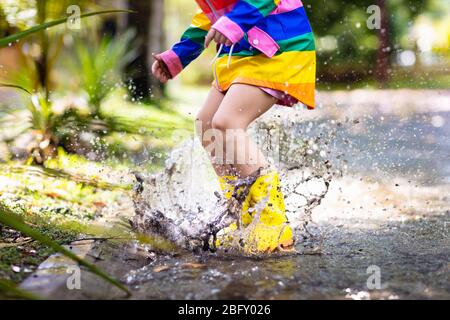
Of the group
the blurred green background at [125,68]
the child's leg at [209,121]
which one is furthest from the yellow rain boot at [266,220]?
the blurred green background at [125,68]

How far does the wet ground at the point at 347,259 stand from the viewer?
2.32 meters

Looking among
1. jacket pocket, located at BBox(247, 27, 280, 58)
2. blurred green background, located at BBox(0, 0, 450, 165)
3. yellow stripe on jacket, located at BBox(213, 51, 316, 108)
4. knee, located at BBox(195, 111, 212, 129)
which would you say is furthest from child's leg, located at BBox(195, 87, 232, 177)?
blurred green background, located at BBox(0, 0, 450, 165)

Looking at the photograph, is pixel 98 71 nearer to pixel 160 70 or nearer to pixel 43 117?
pixel 43 117

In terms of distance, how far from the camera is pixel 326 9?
1098 cm

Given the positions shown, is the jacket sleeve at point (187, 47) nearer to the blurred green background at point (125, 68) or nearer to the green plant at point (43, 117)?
the blurred green background at point (125, 68)

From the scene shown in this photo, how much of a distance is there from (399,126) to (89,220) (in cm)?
546

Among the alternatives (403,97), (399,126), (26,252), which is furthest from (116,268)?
(403,97)

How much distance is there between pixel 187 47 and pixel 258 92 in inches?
20.6

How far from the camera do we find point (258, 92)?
2957mm

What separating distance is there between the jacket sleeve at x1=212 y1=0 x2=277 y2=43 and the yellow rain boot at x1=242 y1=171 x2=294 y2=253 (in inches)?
24.6

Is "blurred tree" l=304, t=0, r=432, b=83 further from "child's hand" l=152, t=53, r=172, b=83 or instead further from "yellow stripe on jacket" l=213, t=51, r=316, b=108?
"yellow stripe on jacket" l=213, t=51, r=316, b=108

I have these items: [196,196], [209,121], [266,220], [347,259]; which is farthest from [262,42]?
[196,196]

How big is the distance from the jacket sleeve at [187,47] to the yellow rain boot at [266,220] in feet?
2.27

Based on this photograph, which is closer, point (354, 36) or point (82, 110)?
point (82, 110)
